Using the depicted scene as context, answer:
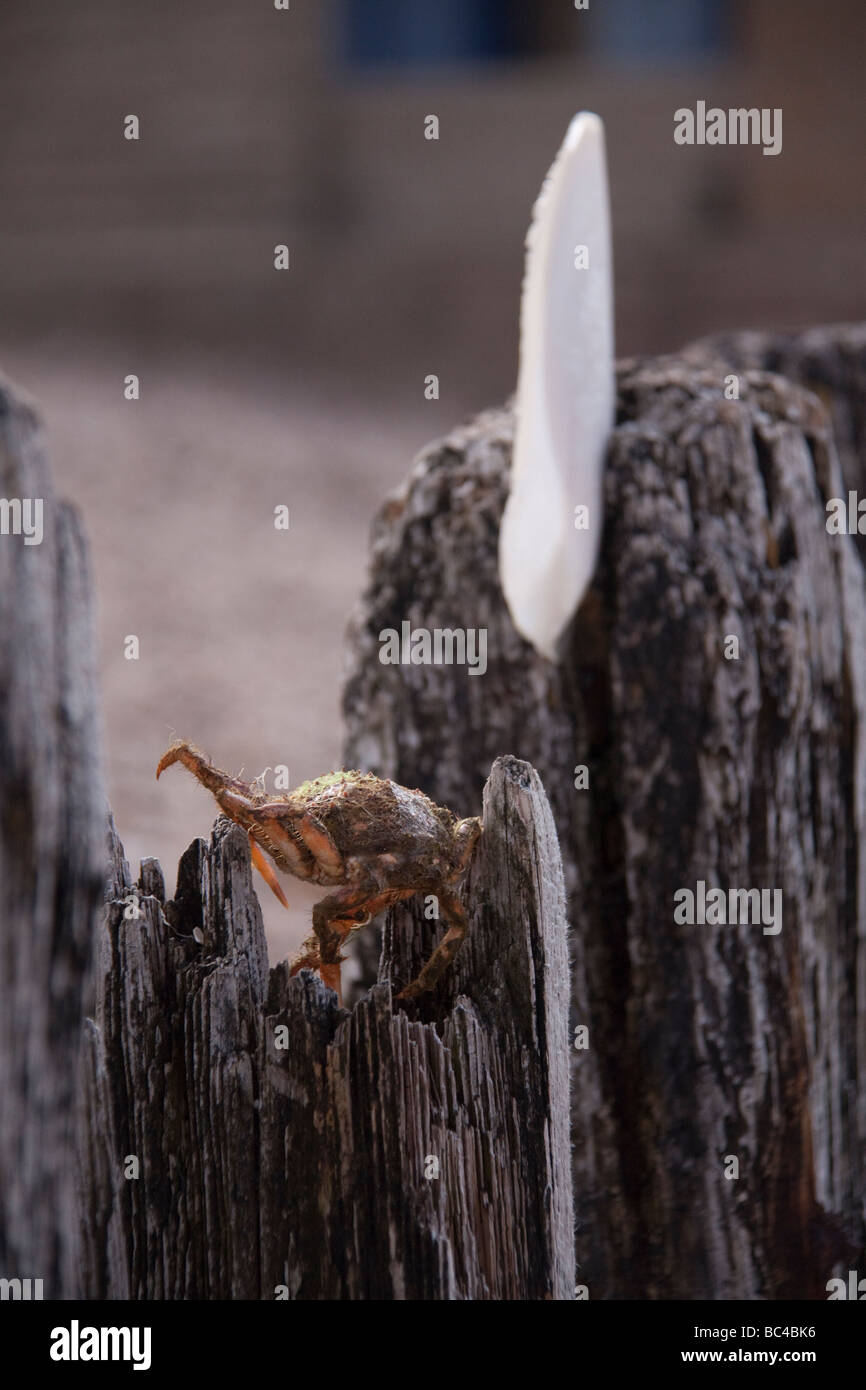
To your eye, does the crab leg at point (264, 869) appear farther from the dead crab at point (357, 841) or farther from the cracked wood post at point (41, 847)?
the cracked wood post at point (41, 847)

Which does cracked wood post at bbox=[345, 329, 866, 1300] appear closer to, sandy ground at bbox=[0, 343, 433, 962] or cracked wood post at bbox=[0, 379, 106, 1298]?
sandy ground at bbox=[0, 343, 433, 962]

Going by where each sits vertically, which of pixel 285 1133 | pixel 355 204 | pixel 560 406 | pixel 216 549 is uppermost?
pixel 355 204

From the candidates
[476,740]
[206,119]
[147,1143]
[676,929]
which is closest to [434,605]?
[476,740]

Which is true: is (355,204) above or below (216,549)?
above

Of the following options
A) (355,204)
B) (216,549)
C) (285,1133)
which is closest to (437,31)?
(355,204)

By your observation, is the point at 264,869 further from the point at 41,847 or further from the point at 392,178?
the point at 392,178

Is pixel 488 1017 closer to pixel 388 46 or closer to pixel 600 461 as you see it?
pixel 600 461

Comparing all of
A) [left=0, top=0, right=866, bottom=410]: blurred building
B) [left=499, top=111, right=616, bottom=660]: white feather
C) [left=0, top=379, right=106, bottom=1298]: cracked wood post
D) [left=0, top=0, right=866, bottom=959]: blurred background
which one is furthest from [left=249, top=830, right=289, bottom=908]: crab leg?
[left=0, top=0, right=866, bottom=410]: blurred building

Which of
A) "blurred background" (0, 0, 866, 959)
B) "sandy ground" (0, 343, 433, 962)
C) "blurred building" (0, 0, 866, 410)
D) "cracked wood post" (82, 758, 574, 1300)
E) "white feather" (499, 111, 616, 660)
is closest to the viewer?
"cracked wood post" (82, 758, 574, 1300)
